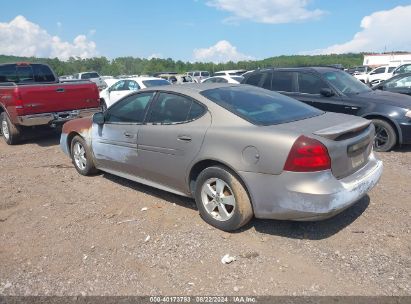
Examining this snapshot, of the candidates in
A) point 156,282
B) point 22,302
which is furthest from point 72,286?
point 156,282

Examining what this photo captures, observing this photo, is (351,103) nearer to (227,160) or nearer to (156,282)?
(227,160)

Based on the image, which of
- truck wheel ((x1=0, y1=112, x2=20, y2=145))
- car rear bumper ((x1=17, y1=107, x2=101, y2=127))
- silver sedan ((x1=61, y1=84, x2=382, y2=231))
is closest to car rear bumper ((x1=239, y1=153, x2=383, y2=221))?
silver sedan ((x1=61, y1=84, x2=382, y2=231))

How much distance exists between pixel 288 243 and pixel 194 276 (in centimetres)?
104

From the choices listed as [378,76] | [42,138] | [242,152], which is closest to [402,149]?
[242,152]

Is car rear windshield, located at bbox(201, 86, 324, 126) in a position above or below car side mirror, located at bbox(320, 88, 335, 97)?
above

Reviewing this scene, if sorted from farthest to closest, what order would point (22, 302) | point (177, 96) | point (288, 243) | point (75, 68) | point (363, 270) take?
point (75, 68) → point (177, 96) → point (288, 243) → point (363, 270) → point (22, 302)

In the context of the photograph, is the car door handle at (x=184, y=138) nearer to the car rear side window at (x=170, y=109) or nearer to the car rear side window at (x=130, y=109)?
the car rear side window at (x=170, y=109)

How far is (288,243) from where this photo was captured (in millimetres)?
3668

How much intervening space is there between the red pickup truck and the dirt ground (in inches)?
131

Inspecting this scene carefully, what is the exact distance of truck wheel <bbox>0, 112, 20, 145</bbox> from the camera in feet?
28.3

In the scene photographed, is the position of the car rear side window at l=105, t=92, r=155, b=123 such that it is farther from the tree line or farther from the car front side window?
the tree line

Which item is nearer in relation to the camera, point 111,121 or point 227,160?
point 227,160

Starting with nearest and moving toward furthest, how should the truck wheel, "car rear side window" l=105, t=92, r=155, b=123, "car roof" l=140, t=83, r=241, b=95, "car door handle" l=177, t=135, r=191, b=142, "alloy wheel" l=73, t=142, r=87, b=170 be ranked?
"car door handle" l=177, t=135, r=191, b=142 → "car roof" l=140, t=83, r=241, b=95 → "car rear side window" l=105, t=92, r=155, b=123 → "alloy wheel" l=73, t=142, r=87, b=170 → the truck wheel

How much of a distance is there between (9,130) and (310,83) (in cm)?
684
